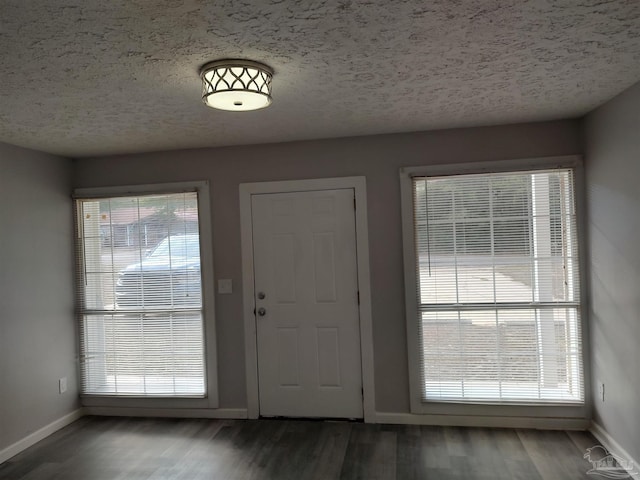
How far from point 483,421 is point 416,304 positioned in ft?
3.30

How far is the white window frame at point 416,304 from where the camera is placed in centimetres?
335

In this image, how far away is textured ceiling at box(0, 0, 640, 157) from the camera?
5.47 feet

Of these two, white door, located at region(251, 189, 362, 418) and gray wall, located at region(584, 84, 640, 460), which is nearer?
gray wall, located at region(584, 84, 640, 460)

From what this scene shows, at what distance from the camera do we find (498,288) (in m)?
3.47

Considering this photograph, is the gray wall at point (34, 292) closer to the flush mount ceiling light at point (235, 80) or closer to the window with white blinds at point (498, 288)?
the flush mount ceiling light at point (235, 80)

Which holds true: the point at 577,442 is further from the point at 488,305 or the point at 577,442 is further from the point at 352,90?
the point at 352,90

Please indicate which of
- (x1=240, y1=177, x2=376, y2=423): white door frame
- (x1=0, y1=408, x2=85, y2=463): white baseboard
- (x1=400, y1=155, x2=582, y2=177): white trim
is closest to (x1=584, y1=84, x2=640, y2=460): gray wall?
(x1=400, y1=155, x2=582, y2=177): white trim

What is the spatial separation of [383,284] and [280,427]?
1.38 meters

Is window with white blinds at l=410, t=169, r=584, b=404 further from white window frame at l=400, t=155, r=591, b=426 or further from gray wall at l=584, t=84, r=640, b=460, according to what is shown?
gray wall at l=584, t=84, r=640, b=460

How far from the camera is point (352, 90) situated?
2.55 m

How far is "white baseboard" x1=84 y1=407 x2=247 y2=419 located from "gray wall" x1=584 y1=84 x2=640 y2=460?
2.70 meters

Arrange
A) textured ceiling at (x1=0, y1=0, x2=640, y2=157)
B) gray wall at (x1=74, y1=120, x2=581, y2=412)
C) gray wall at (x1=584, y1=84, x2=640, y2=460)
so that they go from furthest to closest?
gray wall at (x1=74, y1=120, x2=581, y2=412) < gray wall at (x1=584, y1=84, x2=640, y2=460) < textured ceiling at (x1=0, y1=0, x2=640, y2=157)

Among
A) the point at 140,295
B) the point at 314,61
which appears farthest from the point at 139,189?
the point at 314,61

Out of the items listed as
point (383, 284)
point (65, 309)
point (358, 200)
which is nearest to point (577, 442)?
point (383, 284)
